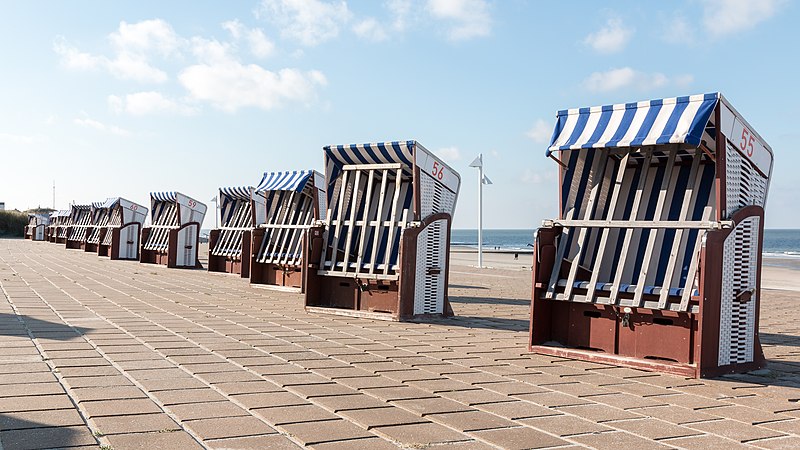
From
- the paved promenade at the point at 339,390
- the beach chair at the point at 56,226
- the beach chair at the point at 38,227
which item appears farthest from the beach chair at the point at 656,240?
the beach chair at the point at 38,227

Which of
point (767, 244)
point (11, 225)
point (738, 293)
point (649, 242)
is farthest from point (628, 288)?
point (767, 244)

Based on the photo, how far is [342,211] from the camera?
11805 millimetres

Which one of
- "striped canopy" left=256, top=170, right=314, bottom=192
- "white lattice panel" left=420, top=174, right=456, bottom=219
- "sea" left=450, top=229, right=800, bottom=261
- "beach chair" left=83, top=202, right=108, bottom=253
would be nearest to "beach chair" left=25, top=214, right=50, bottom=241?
"beach chair" left=83, top=202, right=108, bottom=253

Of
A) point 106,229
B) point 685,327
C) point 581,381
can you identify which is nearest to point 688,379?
point 685,327

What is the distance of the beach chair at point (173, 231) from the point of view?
75.9 ft

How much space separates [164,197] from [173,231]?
200 centimetres

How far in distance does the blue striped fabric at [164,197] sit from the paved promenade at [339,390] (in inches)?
550

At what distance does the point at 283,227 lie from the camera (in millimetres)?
16062

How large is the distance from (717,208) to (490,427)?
351 centimetres

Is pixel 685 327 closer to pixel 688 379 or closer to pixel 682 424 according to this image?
pixel 688 379

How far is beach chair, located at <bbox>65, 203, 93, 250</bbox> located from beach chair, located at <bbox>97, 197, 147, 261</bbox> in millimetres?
4258

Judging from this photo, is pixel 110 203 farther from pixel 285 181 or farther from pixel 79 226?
pixel 285 181

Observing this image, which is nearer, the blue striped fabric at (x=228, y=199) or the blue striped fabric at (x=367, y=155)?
the blue striped fabric at (x=367, y=155)

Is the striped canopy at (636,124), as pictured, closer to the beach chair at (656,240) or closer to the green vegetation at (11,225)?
the beach chair at (656,240)
